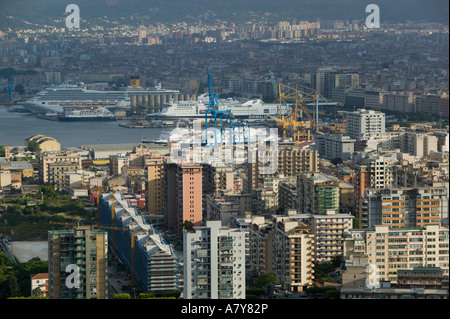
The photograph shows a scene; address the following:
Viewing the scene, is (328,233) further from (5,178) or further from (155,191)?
(5,178)

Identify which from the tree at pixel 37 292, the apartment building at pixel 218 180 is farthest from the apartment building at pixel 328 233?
the apartment building at pixel 218 180

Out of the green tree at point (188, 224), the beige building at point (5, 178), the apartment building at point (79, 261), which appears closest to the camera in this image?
the apartment building at point (79, 261)

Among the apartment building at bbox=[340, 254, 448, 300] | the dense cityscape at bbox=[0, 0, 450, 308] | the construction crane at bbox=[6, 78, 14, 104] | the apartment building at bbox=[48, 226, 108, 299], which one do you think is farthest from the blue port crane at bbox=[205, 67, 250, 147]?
the apartment building at bbox=[48, 226, 108, 299]

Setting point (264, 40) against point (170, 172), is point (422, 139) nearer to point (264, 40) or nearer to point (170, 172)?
point (170, 172)

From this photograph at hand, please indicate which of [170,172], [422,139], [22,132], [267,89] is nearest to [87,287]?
[170,172]

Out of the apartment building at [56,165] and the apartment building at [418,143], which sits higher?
the apartment building at [418,143]

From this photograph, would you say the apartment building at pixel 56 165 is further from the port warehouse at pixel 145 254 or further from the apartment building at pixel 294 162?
the port warehouse at pixel 145 254
